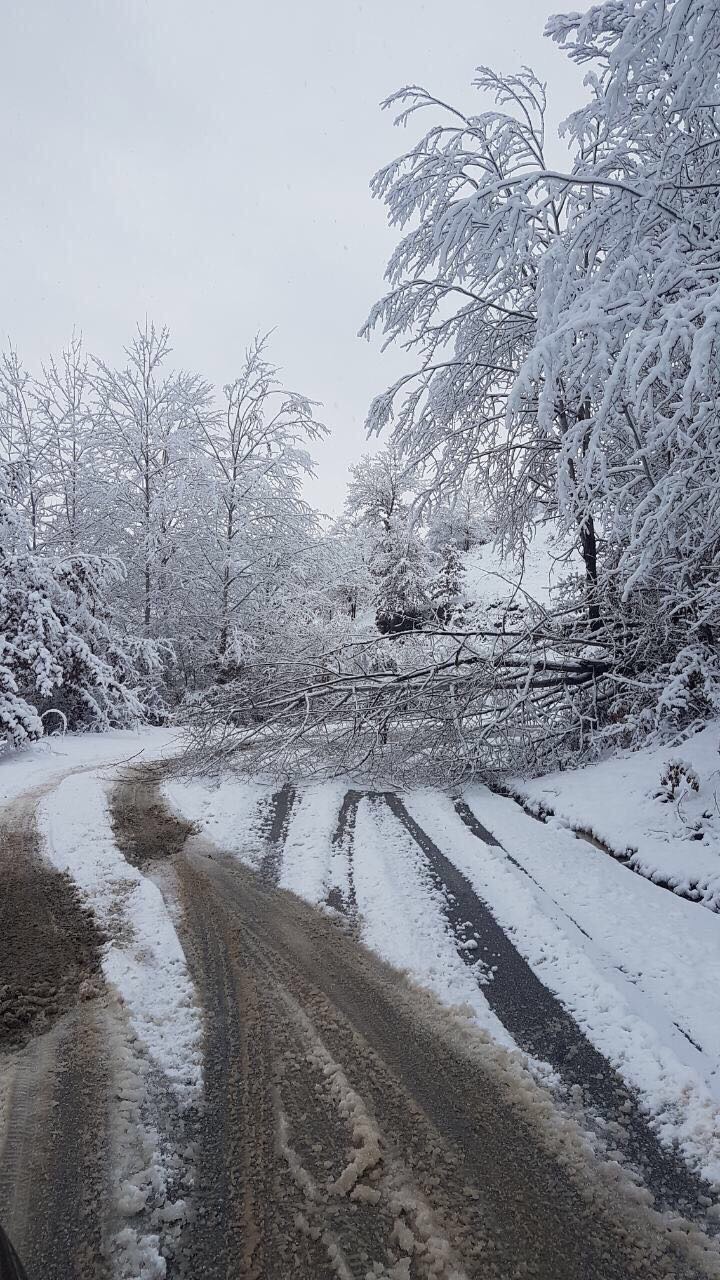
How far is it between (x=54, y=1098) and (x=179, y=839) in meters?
2.77

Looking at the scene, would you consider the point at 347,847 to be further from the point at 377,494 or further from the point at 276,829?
the point at 377,494

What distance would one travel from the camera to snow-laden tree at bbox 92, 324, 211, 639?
1556 centimetres

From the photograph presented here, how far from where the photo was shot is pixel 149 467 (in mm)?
16031

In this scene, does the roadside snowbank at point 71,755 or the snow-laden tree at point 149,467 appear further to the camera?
the snow-laden tree at point 149,467

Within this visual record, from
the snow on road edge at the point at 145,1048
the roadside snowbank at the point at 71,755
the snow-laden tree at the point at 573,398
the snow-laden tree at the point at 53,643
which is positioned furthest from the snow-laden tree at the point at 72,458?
the snow on road edge at the point at 145,1048

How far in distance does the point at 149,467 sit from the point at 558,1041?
53.5 feet

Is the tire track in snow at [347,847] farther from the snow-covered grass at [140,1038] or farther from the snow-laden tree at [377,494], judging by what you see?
the snow-laden tree at [377,494]

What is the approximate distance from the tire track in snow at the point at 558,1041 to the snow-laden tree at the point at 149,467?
13508 mm

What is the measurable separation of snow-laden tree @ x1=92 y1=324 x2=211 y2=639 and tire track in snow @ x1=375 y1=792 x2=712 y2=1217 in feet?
44.3

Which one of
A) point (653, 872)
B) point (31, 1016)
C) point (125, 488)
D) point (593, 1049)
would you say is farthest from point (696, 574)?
point (125, 488)

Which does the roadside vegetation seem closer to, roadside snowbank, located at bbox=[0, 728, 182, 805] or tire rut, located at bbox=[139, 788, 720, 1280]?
roadside snowbank, located at bbox=[0, 728, 182, 805]

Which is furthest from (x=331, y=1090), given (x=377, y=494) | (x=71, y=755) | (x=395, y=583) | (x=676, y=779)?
(x=377, y=494)

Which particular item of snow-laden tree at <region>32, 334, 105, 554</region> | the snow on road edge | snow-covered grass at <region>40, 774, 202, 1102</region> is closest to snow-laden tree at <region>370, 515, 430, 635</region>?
snow-laden tree at <region>32, 334, 105, 554</region>

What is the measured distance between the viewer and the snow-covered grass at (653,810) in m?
3.81
